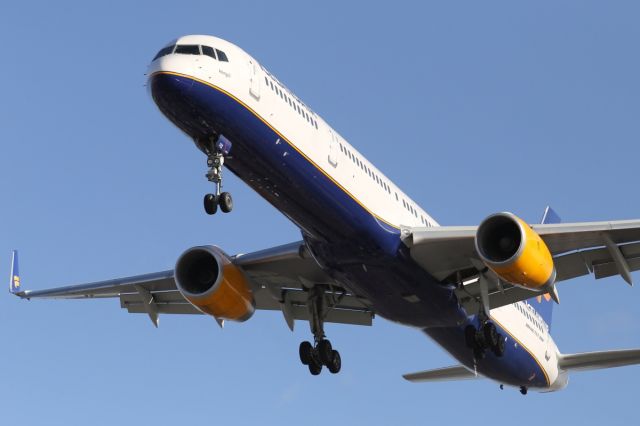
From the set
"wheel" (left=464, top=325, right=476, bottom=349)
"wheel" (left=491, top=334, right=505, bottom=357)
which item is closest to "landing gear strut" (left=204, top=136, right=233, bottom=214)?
"wheel" (left=464, top=325, right=476, bottom=349)

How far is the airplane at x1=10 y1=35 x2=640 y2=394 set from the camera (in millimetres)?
28141

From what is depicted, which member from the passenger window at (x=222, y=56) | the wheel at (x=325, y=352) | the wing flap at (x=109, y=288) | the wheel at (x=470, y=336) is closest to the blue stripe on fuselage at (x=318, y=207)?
the wheel at (x=470, y=336)

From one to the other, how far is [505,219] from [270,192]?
238 inches

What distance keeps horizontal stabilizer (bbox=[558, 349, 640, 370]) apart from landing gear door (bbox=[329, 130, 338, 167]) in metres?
12.4

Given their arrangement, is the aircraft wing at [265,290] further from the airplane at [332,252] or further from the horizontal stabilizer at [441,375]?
the horizontal stabilizer at [441,375]

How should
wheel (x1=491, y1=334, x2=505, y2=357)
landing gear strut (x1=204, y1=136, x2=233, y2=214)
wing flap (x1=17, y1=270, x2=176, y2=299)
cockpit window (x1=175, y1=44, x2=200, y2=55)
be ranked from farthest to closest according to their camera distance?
wing flap (x1=17, y1=270, x2=176, y2=299)
wheel (x1=491, y1=334, x2=505, y2=357)
cockpit window (x1=175, y1=44, x2=200, y2=55)
landing gear strut (x1=204, y1=136, x2=233, y2=214)

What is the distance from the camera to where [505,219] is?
30078mm

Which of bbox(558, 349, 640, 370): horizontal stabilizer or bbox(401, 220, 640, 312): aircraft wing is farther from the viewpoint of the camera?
bbox(558, 349, 640, 370): horizontal stabilizer

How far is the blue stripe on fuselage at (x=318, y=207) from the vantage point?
27.7 m

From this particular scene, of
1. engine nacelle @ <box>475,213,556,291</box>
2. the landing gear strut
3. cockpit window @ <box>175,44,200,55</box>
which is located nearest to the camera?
the landing gear strut

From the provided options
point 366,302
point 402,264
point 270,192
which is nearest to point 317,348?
point 366,302

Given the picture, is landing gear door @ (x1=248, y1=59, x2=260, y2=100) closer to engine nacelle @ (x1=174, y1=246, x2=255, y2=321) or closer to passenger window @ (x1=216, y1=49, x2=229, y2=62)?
passenger window @ (x1=216, y1=49, x2=229, y2=62)

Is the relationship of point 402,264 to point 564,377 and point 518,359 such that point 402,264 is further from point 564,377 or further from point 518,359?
point 564,377

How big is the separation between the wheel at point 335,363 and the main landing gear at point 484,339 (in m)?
3.83
